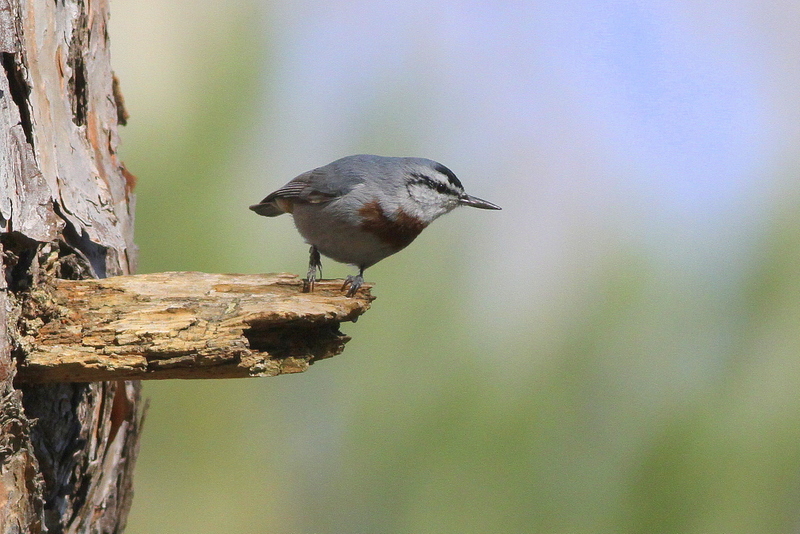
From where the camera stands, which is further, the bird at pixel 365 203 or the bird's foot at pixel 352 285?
the bird at pixel 365 203

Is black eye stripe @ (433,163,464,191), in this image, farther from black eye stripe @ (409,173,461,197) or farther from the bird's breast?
the bird's breast

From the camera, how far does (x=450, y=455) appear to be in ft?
10.8

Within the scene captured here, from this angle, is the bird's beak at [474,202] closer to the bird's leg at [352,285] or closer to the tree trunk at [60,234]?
the bird's leg at [352,285]

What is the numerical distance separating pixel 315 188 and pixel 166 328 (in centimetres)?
138

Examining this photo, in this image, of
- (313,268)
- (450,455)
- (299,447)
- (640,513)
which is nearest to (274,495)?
(299,447)

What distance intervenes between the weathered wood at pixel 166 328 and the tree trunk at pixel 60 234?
0.06 m

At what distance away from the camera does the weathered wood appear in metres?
1.68

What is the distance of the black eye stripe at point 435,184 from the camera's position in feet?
10.0

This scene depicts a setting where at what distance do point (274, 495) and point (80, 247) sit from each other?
1740 mm

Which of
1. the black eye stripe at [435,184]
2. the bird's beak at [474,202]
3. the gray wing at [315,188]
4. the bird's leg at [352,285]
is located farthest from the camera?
the bird's beak at [474,202]

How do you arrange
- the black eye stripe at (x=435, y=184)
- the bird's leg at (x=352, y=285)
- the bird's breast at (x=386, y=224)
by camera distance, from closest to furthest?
the bird's leg at (x=352, y=285), the bird's breast at (x=386, y=224), the black eye stripe at (x=435, y=184)

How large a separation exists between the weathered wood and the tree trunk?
2.5 inches

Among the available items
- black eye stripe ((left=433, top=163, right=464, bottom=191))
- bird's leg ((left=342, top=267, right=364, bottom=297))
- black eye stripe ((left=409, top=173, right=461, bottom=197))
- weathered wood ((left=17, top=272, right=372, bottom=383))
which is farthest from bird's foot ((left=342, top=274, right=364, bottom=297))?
black eye stripe ((left=433, top=163, right=464, bottom=191))

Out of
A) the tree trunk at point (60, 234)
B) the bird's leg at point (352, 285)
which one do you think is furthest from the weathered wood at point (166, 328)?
the bird's leg at point (352, 285)
